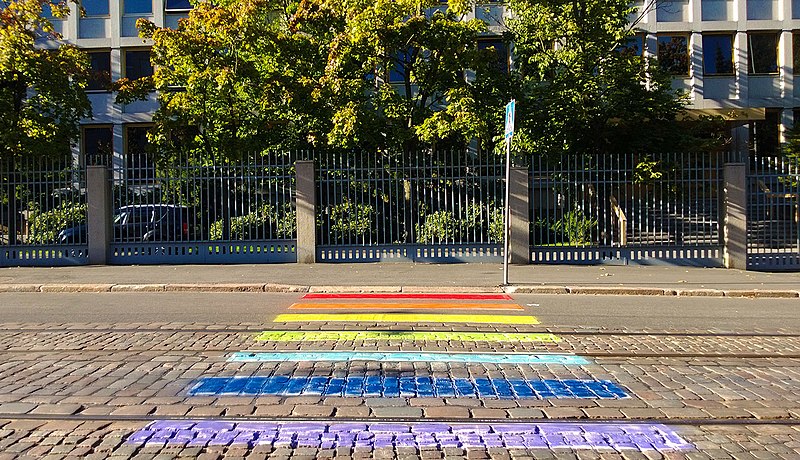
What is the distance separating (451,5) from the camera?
1727 centimetres

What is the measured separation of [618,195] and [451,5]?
6.75 m

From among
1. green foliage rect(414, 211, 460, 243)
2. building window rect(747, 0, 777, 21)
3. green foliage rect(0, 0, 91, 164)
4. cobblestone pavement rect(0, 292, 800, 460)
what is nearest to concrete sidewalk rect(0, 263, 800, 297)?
green foliage rect(414, 211, 460, 243)

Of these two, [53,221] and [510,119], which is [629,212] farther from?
[53,221]

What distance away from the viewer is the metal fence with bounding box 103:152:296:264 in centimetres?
1590

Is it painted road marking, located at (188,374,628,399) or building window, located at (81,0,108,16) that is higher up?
building window, located at (81,0,108,16)

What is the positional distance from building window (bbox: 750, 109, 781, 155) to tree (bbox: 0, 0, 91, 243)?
2665 cm

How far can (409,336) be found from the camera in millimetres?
7586

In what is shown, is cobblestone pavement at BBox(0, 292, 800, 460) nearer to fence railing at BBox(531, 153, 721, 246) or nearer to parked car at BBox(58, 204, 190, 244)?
fence railing at BBox(531, 153, 721, 246)

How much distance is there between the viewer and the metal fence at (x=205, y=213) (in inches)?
626

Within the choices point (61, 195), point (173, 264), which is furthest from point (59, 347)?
point (61, 195)

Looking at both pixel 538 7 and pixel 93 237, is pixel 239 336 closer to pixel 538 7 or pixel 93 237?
pixel 93 237

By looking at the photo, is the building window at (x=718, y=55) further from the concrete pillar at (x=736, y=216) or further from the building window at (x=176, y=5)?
the building window at (x=176, y=5)

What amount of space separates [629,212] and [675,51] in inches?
630

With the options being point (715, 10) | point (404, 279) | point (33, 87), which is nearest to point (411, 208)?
point (404, 279)
